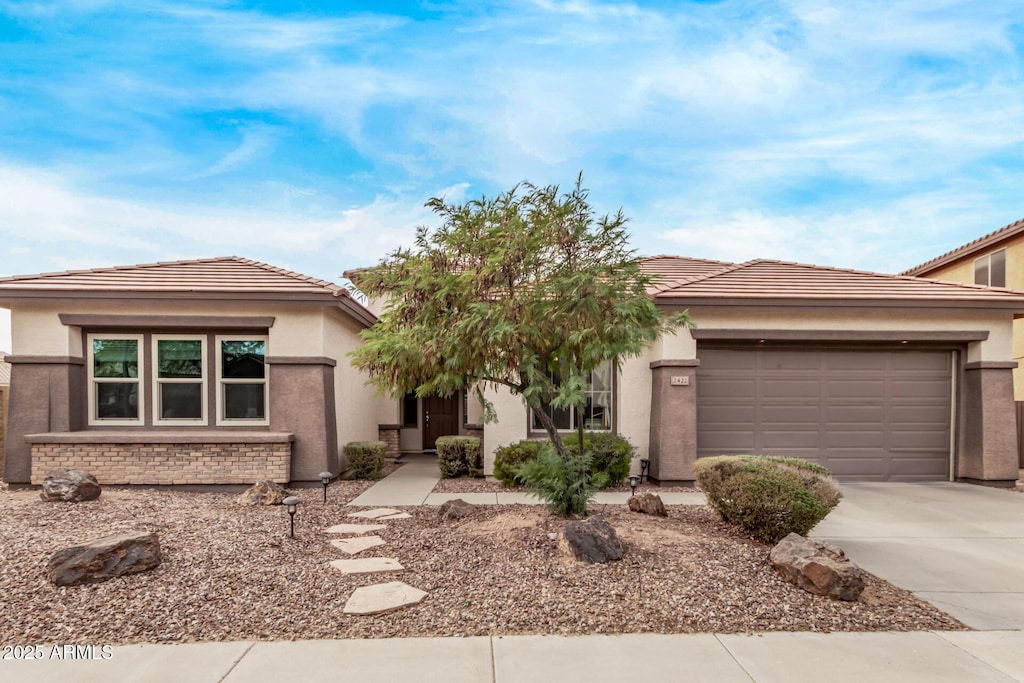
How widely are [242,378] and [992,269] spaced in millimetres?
18673

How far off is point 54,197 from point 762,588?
15685mm

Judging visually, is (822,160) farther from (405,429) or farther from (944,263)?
(405,429)

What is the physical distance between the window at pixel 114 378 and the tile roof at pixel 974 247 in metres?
19.8

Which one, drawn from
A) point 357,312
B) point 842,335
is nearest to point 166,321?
point 357,312

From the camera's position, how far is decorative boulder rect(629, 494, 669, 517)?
670 cm

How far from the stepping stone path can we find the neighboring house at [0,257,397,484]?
315 cm

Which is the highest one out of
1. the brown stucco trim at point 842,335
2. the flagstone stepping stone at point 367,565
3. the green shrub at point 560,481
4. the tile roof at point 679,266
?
the tile roof at point 679,266

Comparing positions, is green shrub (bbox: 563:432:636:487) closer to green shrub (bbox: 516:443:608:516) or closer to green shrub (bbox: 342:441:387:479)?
green shrub (bbox: 516:443:608:516)

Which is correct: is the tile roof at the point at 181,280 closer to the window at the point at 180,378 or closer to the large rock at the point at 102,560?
the window at the point at 180,378

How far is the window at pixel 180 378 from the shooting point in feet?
30.4

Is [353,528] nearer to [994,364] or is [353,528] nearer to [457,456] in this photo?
[457,456]

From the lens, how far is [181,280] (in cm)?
930

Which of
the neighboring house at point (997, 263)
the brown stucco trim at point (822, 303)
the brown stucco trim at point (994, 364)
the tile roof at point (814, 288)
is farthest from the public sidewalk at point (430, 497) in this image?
the neighboring house at point (997, 263)

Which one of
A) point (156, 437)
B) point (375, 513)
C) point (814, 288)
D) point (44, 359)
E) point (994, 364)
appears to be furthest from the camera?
point (814, 288)
